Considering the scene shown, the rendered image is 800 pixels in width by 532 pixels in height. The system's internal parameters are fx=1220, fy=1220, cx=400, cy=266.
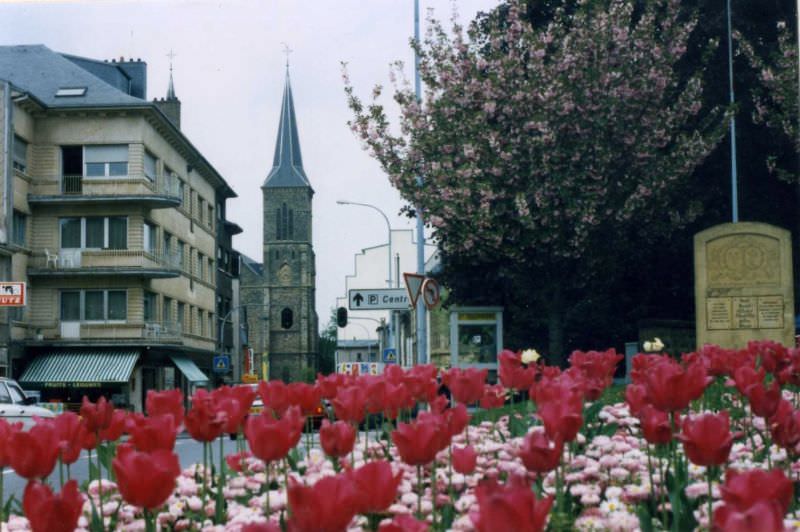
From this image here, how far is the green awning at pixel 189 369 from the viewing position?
177 ft

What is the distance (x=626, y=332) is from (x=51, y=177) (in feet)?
91.9

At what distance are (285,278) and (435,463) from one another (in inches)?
5121

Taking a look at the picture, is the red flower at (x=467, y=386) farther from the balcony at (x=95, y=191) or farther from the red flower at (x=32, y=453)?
the balcony at (x=95, y=191)

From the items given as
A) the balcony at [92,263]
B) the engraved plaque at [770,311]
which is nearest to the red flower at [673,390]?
the engraved plaque at [770,311]

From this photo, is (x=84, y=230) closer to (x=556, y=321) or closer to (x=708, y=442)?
(x=556, y=321)

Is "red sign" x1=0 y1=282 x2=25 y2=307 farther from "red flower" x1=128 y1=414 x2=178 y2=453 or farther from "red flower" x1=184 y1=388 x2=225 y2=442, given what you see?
"red flower" x1=128 y1=414 x2=178 y2=453

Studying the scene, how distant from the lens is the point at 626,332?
28.6 metres

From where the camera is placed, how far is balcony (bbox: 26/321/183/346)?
1864 inches

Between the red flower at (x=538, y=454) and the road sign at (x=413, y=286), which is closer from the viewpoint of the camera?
the red flower at (x=538, y=454)

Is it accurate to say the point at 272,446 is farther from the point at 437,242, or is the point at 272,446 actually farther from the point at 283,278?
the point at 283,278

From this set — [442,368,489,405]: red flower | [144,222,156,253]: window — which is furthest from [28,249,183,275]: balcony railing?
[442,368,489,405]: red flower

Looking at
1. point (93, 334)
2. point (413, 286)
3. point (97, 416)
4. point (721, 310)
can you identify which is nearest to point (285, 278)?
point (93, 334)

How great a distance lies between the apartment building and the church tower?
2947 inches

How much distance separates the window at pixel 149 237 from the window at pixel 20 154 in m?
5.54
